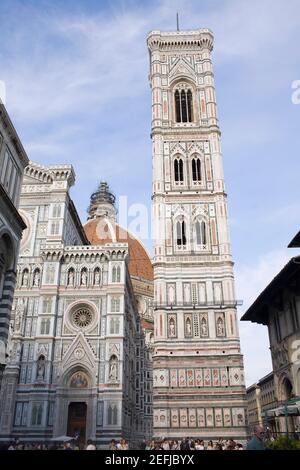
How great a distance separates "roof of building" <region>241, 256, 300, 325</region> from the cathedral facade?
11830mm

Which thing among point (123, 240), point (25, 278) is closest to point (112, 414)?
point (25, 278)

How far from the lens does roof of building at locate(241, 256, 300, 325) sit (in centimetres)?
1822

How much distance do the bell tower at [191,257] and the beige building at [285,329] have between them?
8832 mm

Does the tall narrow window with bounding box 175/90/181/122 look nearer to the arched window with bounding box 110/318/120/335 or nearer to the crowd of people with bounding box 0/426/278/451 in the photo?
the arched window with bounding box 110/318/120/335

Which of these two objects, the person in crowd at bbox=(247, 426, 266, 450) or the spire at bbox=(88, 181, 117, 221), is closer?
the person in crowd at bbox=(247, 426, 266, 450)

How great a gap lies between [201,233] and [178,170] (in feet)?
21.6

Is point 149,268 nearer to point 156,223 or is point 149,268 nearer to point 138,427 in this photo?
point 138,427

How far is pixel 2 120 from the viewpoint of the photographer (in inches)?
657

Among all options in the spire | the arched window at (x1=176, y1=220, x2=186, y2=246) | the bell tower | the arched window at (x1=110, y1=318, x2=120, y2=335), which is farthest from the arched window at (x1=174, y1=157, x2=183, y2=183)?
the spire

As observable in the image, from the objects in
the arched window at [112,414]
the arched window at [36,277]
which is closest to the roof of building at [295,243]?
the arched window at [112,414]

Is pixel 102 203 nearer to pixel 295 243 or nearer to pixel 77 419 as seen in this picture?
pixel 77 419

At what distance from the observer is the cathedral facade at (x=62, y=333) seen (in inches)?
1229
